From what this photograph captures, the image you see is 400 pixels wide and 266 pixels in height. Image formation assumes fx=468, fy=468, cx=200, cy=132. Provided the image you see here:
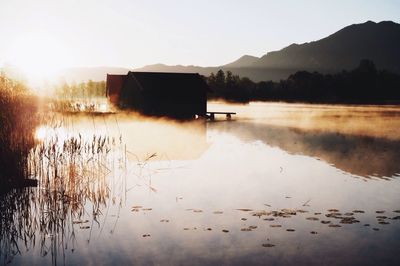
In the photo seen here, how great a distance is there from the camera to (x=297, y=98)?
427ft

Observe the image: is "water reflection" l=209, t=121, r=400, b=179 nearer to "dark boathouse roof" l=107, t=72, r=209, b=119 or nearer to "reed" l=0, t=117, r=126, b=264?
"reed" l=0, t=117, r=126, b=264

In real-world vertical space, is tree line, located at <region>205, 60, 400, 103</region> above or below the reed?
above

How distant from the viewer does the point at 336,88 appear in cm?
11956

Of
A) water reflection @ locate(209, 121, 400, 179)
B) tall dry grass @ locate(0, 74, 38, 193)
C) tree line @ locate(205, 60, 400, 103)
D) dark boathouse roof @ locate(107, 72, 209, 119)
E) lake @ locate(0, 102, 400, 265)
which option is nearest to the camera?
lake @ locate(0, 102, 400, 265)

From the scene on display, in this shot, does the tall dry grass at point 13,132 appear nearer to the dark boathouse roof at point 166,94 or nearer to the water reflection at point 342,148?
the water reflection at point 342,148

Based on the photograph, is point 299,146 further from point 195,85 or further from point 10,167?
point 195,85

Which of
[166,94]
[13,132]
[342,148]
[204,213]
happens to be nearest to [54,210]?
[13,132]

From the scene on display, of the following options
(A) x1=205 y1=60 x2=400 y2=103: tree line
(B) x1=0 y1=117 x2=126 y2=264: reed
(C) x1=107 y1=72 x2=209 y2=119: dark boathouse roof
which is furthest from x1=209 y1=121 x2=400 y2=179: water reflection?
(A) x1=205 y1=60 x2=400 y2=103: tree line

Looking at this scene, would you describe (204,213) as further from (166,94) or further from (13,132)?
(166,94)

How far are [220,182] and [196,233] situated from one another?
6889mm

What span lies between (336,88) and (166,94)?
2964 inches

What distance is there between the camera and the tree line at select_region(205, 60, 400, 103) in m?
117

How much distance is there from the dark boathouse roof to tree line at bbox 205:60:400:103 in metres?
56.0

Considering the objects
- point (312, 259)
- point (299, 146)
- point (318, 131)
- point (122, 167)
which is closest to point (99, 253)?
point (312, 259)
